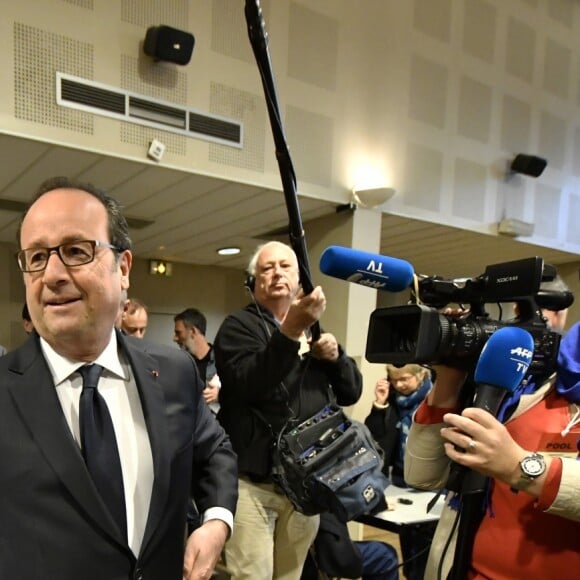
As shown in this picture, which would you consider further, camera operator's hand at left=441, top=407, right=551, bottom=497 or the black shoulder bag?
the black shoulder bag

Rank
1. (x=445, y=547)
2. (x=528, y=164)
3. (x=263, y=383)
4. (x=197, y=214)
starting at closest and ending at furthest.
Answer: (x=445, y=547)
(x=263, y=383)
(x=197, y=214)
(x=528, y=164)

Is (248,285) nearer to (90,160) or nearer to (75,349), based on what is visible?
(75,349)

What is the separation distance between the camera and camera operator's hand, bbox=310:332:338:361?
1.70 m

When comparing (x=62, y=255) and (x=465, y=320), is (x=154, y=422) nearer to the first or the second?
(x=62, y=255)

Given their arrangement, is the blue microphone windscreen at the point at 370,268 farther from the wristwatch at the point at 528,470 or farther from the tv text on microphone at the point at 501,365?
the wristwatch at the point at 528,470

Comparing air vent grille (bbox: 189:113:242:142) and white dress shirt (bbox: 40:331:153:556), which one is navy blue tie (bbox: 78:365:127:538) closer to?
white dress shirt (bbox: 40:331:153:556)

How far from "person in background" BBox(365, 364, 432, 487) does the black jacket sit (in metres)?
1.37

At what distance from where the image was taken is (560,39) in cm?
485

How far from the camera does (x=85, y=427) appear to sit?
880 mm

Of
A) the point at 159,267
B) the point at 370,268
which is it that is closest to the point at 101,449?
the point at 370,268

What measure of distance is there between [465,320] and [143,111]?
94.2 inches

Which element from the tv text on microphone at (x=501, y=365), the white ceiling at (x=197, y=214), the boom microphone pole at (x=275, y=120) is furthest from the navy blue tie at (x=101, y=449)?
the white ceiling at (x=197, y=214)

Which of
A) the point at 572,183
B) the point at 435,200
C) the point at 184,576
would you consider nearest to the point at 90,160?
the point at 184,576

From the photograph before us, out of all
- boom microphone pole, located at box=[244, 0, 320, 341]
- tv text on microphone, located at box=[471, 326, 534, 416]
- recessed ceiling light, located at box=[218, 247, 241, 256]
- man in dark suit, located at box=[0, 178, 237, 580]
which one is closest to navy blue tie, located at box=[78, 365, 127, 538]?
man in dark suit, located at box=[0, 178, 237, 580]
